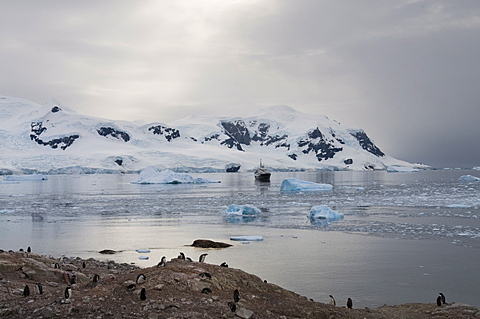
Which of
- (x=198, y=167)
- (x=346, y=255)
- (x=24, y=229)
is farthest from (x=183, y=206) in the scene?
(x=198, y=167)

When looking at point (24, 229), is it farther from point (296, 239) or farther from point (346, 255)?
point (346, 255)

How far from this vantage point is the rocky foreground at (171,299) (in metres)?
6.98

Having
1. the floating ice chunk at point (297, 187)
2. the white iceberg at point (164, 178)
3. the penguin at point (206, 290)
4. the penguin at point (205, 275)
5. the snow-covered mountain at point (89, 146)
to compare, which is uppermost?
the snow-covered mountain at point (89, 146)

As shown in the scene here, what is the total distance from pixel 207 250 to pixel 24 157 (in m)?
118

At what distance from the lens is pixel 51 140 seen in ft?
487

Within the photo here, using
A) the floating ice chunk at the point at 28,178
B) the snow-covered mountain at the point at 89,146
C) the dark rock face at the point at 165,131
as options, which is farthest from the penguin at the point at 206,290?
the dark rock face at the point at 165,131

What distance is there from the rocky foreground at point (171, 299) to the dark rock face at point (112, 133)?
15137 cm

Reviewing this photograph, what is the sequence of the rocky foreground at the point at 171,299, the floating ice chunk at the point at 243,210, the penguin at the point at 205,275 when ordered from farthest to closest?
the floating ice chunk at the point at 243,210 → the penguin at the point at 205,275 → the rocky foreground at the point at 171,299

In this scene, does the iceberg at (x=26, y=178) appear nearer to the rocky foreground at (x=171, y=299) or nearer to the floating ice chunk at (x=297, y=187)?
the floating ice chunk at (x=297, y=187)

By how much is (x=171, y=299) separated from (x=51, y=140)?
153146mm

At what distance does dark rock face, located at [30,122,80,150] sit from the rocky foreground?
149 meters

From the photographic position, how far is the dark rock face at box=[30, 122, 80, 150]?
14800 centimetres

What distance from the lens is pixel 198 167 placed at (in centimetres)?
13275

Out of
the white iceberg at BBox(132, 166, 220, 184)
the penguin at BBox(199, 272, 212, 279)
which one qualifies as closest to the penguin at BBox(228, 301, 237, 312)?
the penguin at BBox(199, 272, 212, 279)
